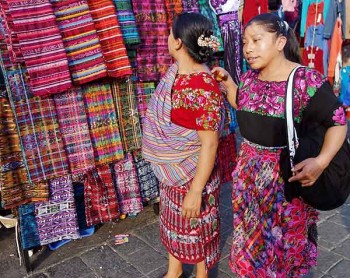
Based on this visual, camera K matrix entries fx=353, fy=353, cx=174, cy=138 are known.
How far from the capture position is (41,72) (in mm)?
2543

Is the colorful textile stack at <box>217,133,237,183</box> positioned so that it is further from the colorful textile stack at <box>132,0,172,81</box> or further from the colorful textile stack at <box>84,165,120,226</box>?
the colorful textile stack at <box>84,165,120,226</box>

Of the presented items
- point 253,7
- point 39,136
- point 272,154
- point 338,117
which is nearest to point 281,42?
point 338,117

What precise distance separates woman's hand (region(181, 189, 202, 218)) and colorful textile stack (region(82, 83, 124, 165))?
122 centimetres

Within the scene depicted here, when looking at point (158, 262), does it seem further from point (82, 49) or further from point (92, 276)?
point (82, 49)

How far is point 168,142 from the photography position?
2.14m

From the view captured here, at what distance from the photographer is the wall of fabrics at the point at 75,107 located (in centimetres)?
255

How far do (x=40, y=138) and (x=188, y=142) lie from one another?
1306 millimetres

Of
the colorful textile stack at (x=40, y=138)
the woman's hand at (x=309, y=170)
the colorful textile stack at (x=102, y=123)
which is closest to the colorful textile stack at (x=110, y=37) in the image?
the colorful textile stack at (x=102, y=123)

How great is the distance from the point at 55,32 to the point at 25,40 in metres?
0.22

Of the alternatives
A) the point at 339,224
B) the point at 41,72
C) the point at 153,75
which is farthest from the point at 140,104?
the point at 339,224

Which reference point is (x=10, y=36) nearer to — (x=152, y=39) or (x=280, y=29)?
(x=152, y=39)

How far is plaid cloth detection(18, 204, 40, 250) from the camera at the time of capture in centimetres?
283

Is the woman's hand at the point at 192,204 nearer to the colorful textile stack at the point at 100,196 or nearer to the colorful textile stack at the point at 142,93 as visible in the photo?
the colorful textile stack at the point at 100,196

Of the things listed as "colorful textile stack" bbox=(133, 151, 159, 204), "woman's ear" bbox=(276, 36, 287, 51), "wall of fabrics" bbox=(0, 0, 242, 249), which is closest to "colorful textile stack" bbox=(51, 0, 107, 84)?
"wall of fabrics" bbox=(0, 0, 242, 249)
